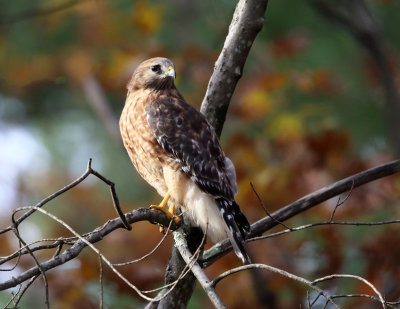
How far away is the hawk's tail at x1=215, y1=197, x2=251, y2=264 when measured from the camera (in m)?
3.15

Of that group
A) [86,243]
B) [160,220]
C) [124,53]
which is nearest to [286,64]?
[124,53]

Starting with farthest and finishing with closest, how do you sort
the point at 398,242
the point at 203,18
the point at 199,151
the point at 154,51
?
the point at 203,18
the point at 154,51
the point at 398,242
the point at 199,151

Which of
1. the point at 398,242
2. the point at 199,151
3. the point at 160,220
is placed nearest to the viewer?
the point at 160,220

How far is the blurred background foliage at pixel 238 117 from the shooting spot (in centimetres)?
522

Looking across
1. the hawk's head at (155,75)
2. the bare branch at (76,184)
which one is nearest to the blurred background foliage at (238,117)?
the hawk's head at (155,75)

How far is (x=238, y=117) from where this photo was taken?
21.4 ft

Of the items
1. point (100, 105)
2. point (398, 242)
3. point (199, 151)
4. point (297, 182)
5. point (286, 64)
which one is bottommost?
point (398, 242)

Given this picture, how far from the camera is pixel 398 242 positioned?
16.6 feet

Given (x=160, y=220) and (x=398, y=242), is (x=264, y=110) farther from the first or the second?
(x=160, y=220)

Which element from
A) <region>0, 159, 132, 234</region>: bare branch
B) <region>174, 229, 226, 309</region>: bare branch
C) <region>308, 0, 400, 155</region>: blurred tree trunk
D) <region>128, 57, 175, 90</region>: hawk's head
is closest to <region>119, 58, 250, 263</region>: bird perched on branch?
<region>128, 57, 175, 90</region>: hawk's head

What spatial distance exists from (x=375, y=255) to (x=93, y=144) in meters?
5.20

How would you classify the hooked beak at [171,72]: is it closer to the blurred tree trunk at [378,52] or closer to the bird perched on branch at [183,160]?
the bird perched on branch at [183,160]

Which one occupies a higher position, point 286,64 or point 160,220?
point 286,64

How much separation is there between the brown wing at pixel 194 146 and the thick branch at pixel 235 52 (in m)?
0.15
